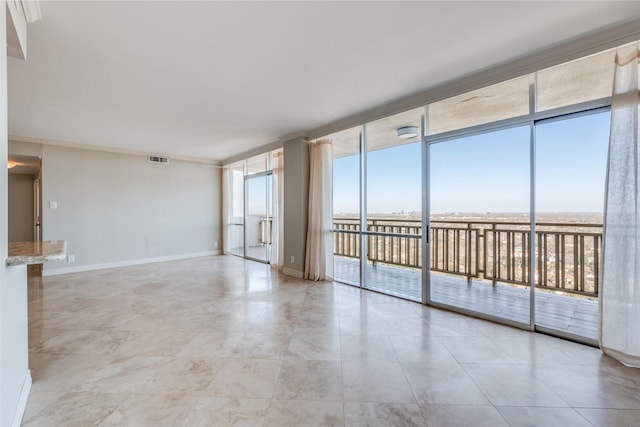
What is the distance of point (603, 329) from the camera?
86.9 inches

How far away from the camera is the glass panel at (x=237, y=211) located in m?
7.07

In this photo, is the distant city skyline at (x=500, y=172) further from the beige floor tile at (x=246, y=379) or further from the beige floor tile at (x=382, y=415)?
the beige floor tile at (x=246, y=379)

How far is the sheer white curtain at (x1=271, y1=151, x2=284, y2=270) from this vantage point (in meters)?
5.35

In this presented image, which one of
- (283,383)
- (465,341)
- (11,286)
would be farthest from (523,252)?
(11,286)

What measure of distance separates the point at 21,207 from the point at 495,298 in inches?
401

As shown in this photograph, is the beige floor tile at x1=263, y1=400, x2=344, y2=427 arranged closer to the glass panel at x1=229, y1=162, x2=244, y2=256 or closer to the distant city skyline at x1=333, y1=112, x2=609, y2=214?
the distant city skyline at x1=333, y1=112, x2=609, y2=214

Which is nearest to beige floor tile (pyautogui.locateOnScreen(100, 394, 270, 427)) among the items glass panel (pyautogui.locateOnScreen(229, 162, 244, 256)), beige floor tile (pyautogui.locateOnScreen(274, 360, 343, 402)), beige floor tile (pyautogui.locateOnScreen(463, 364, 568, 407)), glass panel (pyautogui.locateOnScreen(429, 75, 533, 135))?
beige floor tile (pyautogui.locateOnScreen(274, 360, 343, 402))

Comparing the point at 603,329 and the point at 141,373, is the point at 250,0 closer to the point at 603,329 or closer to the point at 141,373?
the point at 141,373

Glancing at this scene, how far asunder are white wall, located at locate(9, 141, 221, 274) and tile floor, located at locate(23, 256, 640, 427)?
2.29m

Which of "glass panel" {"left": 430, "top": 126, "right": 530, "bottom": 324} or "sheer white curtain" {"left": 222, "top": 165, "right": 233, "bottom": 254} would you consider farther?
"sheer white curtain" {"left": 222, "top": 165, "right": 233, "bottom": 254}

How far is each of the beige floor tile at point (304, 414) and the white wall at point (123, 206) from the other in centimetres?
577

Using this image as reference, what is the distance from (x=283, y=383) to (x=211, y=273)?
148 inches

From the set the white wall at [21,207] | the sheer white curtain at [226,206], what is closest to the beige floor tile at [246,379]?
the sheer white curtain at [226,206]

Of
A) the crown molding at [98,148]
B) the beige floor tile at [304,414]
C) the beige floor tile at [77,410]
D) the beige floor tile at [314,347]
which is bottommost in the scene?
the beige floor tile at [77,410]
